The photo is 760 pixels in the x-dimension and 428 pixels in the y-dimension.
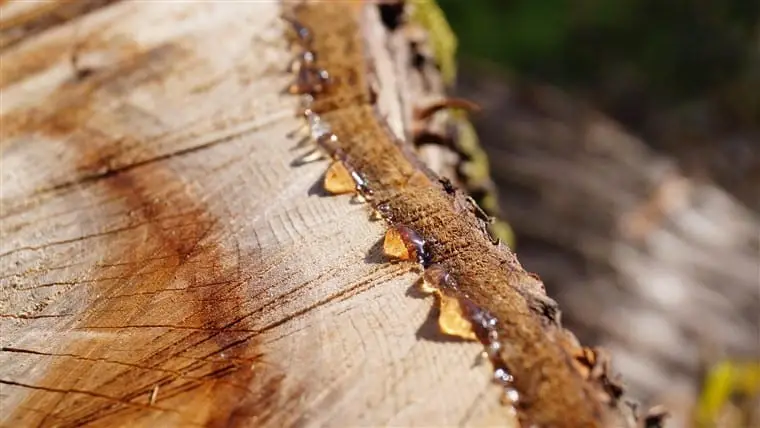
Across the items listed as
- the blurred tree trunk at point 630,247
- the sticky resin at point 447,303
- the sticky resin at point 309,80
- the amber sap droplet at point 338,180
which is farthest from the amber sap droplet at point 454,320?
the blurred tree trunk at point 630,247

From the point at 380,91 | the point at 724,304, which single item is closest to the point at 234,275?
the point at 380,91

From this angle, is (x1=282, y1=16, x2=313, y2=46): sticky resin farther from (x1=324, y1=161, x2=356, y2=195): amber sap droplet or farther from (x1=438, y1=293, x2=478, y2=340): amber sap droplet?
(x1=438, y1=293, x2=478, y2=340): amber sap droplet

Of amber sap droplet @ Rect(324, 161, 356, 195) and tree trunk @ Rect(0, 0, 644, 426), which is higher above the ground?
amber sap droplet @ Rect(324, 161, 356, 195)

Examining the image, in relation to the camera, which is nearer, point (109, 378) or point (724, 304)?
point (109, 378)

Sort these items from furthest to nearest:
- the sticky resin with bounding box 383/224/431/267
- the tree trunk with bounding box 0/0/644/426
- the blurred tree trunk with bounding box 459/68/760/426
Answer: the blurred tree trunk with bounding box 459/68/760/426
the sticky resin with bounding box 383/224/431/267
the tree trunk with bounding box 0/0/644/426

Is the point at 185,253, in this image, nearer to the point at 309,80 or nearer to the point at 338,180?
the point at 338,180

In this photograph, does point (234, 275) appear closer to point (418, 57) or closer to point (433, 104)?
point (433, 104)

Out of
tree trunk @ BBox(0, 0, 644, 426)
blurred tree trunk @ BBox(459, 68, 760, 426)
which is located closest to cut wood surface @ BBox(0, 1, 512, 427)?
tree trunk @ BBox(0, 0, 644, 426)

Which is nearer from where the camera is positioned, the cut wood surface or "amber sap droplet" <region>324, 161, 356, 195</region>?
the cut wood surface
